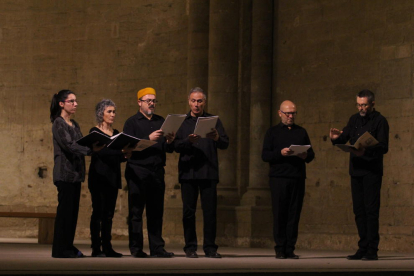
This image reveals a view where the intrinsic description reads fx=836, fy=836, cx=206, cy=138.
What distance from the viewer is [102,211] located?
7668 mm

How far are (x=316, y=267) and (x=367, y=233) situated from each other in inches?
55.2

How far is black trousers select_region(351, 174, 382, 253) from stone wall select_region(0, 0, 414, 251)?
99.3 inches

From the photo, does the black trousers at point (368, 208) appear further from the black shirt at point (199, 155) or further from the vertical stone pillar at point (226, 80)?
the vertical stone pillar at point (226, 80)

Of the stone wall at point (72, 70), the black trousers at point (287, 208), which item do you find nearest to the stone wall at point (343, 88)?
the stone wall at point (72, 70)

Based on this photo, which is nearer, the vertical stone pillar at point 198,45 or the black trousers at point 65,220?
the black trousers at point 65,220

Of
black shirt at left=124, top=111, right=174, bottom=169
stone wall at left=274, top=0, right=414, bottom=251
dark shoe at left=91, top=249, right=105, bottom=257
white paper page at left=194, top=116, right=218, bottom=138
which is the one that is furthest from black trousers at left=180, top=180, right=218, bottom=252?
stone wall at left=274, top=0, right=414, bottom=251

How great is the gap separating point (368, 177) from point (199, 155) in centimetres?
160

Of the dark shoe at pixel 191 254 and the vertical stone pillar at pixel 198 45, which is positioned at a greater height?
the vertical stone pillar at pixel 198 45

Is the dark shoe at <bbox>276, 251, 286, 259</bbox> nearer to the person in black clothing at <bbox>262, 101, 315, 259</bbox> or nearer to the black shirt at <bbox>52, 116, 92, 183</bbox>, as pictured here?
the person in black clothing at <bbox>262, 101, 315, 259</bbox>

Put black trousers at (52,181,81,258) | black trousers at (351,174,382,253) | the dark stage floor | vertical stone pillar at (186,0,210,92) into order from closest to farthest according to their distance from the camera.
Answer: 1. the dark stage floor
2. black trousers at (52,181,81,258)
3. black trousers at (351,174,382,253)
4. vertical stone pillar at (186,0,210,92)

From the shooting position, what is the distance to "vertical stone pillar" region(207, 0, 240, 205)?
11859 millimetres

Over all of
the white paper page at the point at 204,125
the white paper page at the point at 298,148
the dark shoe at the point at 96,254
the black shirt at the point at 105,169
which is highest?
the white paper page at the point at 204,125

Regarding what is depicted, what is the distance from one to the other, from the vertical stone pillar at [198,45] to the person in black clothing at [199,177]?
4308 millimetres

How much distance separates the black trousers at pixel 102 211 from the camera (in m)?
7.68
